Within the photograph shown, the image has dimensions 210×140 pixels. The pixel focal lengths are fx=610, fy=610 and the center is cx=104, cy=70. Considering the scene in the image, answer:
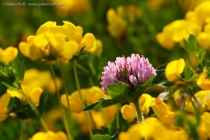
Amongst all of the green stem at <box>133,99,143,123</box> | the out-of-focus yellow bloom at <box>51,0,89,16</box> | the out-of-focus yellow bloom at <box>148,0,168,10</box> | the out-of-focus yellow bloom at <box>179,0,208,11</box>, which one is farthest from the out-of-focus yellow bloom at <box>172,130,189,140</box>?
the out-of-focus yellow bloom at <box>51,0,89,16</box>

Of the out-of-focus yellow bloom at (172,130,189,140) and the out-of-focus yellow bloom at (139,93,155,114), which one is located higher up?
the out-of-focus yellow bloom at (139,93,155,114)

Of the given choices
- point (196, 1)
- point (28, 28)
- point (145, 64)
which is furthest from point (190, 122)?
point (28, 28)

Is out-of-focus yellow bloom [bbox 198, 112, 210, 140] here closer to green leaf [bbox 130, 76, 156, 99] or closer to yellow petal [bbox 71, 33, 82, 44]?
A: green leaf [bbox 130, 76, 156, 99]

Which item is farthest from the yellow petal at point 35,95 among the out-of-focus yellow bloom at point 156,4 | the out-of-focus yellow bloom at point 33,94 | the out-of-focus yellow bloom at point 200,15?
the out-of-focus yellow bloom at point 156,4

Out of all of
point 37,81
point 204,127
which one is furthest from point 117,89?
point 37,81

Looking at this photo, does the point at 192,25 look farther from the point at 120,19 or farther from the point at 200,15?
the point at 120,19

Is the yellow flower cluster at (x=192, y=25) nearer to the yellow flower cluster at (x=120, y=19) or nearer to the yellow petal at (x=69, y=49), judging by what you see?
the yellow petal at (x=69, y=49)
